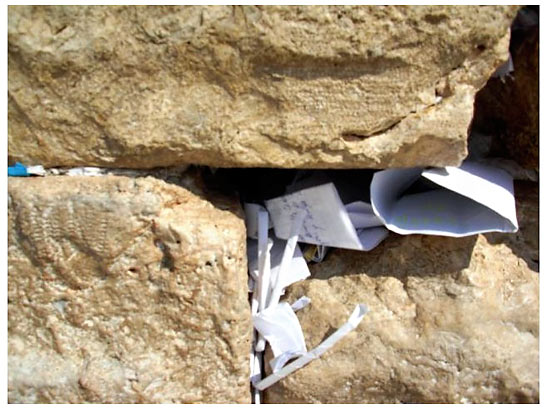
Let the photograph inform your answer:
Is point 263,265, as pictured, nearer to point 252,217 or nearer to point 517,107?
point 252,217

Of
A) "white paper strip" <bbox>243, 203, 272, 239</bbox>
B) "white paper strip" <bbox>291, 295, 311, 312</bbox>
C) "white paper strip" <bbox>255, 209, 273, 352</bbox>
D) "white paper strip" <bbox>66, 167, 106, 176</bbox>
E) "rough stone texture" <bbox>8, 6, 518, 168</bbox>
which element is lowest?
"white paper strip" <bbox>291, 295, 311, 312</bbox>

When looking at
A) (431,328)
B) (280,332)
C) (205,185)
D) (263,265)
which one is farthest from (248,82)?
(431,328)

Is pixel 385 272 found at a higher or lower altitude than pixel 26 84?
lower

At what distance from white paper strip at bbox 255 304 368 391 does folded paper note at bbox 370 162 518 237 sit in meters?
0.20

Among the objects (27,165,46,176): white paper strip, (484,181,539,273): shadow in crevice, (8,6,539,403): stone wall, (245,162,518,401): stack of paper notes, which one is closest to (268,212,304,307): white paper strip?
(245,162,518,401): stack of paper notes

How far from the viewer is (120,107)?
1063 mm

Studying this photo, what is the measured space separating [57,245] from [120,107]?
0.29 m

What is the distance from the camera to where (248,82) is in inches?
41.9

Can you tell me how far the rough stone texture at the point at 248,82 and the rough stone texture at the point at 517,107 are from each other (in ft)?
0.70

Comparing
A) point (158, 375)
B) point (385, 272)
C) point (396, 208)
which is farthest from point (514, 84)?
point (158, 375)

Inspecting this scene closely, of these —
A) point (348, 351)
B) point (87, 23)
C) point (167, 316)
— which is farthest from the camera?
point (348, 351)

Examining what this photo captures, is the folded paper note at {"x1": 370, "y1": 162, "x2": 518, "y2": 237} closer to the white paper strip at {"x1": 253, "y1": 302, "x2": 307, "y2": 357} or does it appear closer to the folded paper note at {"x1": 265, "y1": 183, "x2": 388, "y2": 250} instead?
the folded paper note at {"x1": 265, "y1": 183, "x2": 388, "y2": 250}

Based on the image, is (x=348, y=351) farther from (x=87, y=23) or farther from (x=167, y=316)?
(x=87, y=23)

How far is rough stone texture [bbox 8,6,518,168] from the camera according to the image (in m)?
1.01
